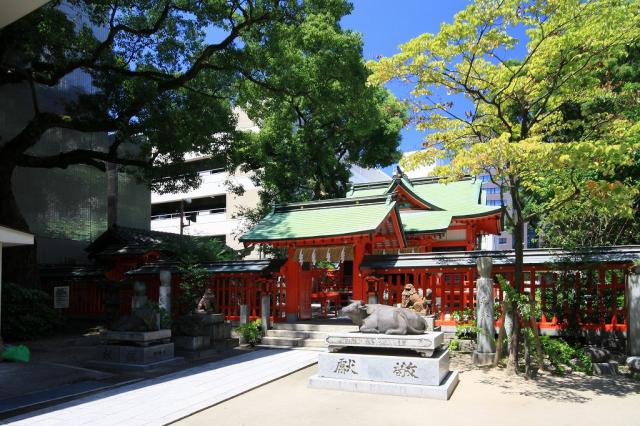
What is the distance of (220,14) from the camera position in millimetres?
16891

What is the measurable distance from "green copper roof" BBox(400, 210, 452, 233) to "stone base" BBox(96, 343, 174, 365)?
42.7 feet

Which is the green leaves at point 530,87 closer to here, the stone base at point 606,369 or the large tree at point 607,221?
the stone base at point 606,369

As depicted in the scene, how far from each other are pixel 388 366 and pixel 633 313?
6089 millimetres

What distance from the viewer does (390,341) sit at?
29.3 feet

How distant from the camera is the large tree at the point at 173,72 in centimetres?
1636

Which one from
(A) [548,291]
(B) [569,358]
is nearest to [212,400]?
(B) [569,358]

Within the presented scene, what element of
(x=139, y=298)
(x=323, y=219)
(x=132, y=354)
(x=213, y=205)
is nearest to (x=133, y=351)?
(x=132, y=354)

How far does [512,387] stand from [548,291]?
4.79 meters

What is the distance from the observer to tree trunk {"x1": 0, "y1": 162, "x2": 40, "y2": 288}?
17.2m

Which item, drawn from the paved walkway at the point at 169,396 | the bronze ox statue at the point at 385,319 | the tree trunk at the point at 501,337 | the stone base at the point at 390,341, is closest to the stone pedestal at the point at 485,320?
the tree trunk at the point at 501,337

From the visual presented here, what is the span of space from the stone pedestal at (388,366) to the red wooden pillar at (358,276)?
564 centimetres

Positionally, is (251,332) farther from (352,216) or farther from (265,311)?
(352,216)

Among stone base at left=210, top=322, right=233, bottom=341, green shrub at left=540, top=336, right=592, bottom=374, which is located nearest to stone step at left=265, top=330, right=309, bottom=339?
stone base at left=210, top=322, right=233, bottom=341

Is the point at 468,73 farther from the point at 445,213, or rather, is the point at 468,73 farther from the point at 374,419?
the point at 445,213
